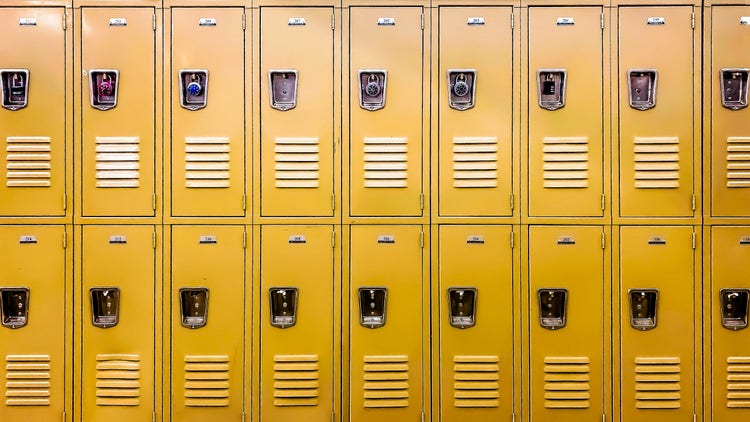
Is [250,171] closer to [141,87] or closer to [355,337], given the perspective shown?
[141,87]

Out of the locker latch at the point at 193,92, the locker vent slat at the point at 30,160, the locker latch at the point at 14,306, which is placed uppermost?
the locker latch at the point at 193,92

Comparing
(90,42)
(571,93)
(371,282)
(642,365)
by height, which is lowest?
(642,365)

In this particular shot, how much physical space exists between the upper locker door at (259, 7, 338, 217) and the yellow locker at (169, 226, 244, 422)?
425 mm

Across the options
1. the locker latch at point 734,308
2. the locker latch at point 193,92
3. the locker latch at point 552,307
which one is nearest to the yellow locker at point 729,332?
the locker latch at point 734,308

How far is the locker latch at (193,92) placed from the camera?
131 inches

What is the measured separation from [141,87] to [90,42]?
456 millimetres

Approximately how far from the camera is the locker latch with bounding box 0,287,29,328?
3.32 metres

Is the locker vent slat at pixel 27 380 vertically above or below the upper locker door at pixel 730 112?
below

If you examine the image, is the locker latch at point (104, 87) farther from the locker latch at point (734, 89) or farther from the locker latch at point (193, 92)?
the locker latch at point (734, 89)

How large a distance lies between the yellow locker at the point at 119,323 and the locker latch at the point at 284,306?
0.76 meters

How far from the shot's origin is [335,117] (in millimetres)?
3344

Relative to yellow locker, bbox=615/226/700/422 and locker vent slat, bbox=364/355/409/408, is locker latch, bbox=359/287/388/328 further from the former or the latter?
yellow locker, bbox=615/226/700/422

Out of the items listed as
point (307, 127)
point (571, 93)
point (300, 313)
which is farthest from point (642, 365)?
point (307, 127)

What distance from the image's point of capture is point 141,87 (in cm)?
334
